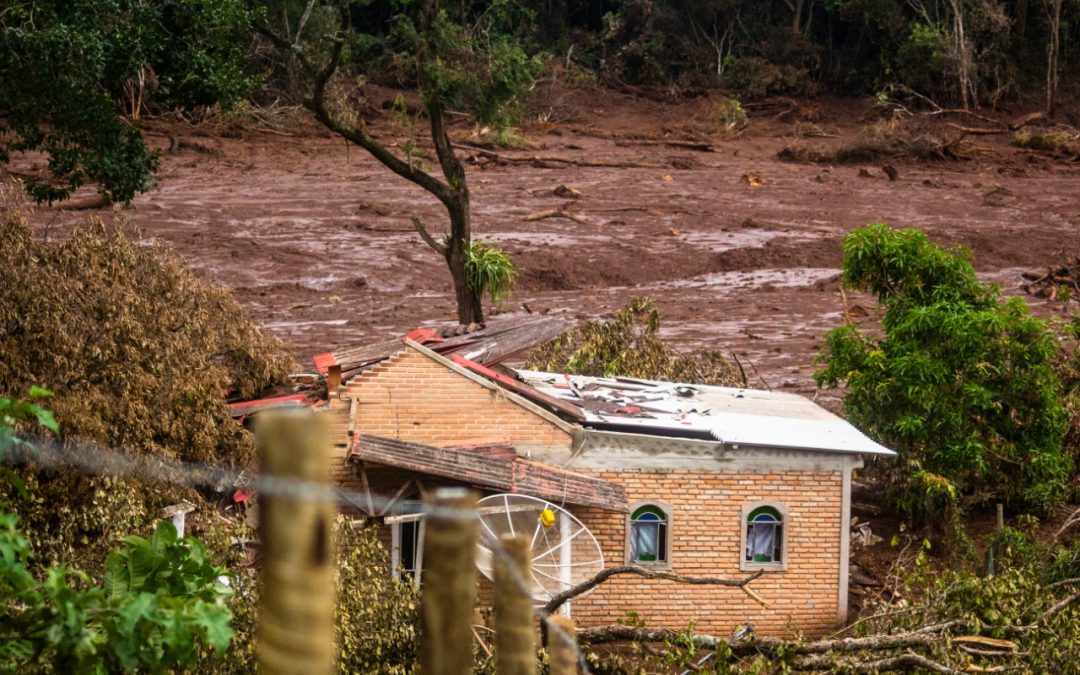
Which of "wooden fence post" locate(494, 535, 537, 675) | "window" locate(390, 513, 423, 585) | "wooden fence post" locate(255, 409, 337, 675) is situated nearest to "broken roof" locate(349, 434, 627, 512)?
"window" locate(390, 513, 423, 585)

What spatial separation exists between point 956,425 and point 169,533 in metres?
15.9

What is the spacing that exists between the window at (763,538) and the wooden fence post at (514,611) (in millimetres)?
13441

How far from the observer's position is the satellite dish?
14.2 metres

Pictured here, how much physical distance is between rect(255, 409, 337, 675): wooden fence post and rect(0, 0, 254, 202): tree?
12141mm

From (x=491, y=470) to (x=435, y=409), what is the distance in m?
1.38

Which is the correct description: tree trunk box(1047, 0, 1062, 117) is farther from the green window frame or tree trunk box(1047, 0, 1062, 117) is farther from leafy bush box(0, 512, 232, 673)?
leafy bush box(0, 512, 232, 673)

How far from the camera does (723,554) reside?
16188 mm

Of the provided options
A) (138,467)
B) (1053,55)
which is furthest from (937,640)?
(1053,55)

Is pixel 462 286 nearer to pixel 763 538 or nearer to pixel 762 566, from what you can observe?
pixel 763 538

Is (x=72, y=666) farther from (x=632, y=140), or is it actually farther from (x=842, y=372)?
(x=632, y=140)

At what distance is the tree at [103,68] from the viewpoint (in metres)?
13.6

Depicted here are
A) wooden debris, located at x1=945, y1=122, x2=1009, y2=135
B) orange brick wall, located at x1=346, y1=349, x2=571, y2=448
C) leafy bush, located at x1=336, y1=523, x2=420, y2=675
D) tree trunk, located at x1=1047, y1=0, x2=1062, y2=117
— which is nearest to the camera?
leafy bush, located at x1=336, y1=523, x2=420, y2=675

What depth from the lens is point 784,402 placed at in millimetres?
19125

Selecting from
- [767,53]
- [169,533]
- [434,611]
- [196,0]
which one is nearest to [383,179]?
[767,53]
